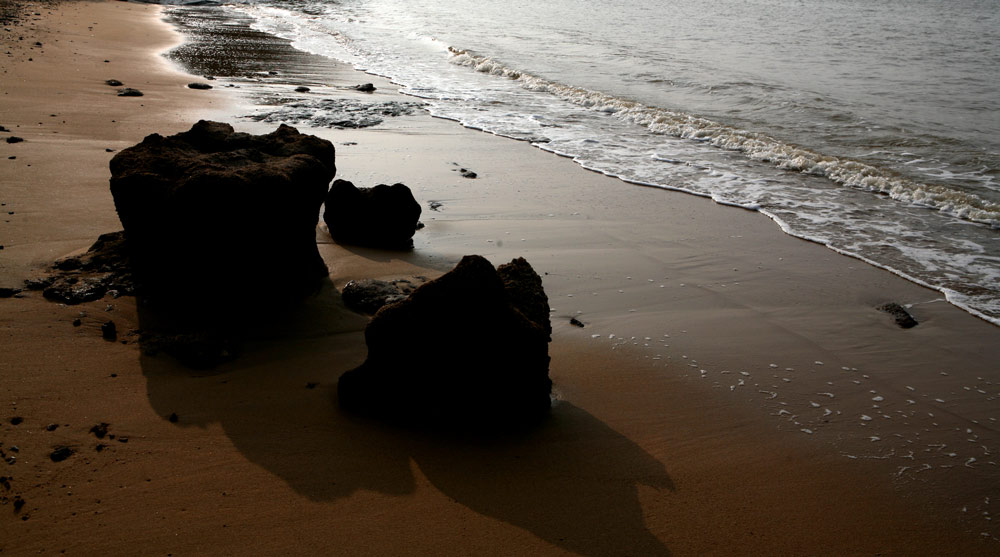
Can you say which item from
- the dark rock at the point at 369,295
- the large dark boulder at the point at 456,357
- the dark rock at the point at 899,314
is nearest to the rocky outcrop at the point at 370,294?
the dark rock at the point at 369,295

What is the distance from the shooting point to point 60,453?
3.03m

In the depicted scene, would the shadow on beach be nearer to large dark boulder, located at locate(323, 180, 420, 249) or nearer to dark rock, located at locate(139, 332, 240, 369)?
dark rock, located at locate(139, 332, 240, 369)

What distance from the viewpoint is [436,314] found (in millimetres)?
3408

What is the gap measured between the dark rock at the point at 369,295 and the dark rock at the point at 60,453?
75.2 inches

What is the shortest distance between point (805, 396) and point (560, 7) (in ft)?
103

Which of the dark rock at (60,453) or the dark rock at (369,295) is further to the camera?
the dark rock at (369,295)

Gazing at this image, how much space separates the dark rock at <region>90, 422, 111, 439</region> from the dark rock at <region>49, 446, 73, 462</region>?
140 mm

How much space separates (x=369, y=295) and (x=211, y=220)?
1092mm

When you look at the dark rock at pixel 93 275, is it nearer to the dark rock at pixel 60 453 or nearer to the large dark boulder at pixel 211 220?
the large dark boulder at pixel 211 220

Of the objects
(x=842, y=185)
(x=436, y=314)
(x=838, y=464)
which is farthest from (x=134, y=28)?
(x=838, y=464)

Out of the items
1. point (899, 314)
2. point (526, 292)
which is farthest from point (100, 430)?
point (899, 314)

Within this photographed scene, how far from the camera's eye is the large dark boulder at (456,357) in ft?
11.2

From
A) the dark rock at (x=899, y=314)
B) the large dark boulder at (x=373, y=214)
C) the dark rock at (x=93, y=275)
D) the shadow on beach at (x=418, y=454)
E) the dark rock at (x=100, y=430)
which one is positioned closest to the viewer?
the shadow on beach at (x=418, y=454)

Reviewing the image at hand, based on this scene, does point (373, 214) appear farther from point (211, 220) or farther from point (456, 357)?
point (456, 357)
